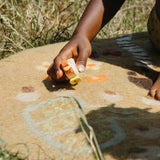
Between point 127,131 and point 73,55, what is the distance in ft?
2.19

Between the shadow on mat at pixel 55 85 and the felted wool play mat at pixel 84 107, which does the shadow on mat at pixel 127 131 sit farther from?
the shadow on mat at pixel 55 85

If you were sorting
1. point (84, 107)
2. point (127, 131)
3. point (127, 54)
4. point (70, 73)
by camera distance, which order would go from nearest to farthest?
Result: 1. point (127, 131)
2. point (84, 107)
3. point (70, 73)
4. point (127, 54)

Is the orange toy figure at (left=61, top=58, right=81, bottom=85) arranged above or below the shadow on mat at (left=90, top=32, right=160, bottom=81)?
above

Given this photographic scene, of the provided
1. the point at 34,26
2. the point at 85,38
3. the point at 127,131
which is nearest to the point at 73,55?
the point at 85,38

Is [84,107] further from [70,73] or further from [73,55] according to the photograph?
[73,55]

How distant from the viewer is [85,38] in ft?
5.63

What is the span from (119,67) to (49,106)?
2.09ft

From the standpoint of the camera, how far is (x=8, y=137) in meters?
1.09

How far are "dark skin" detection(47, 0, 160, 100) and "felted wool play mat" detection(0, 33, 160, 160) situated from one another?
0.22 feet

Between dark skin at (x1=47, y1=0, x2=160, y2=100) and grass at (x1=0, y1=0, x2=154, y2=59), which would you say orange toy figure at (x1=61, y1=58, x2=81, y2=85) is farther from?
grass at (x1=0, y1=0, x2=154, y2=59)

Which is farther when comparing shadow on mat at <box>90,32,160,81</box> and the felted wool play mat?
shadow on mat at <box>90,32,160,81</box>

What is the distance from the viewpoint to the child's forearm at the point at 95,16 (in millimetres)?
1772

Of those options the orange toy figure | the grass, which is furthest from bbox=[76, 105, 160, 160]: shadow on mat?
the grass

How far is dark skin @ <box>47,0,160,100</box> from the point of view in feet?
5.07
